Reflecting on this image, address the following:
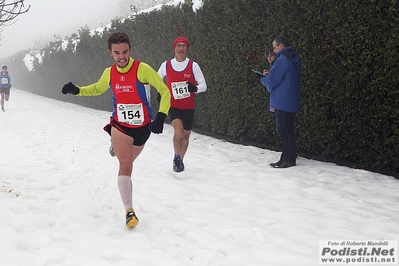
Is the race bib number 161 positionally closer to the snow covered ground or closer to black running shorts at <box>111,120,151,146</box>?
the snow covered ground

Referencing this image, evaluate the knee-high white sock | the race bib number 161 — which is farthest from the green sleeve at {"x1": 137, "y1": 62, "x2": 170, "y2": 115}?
the race bib number 161

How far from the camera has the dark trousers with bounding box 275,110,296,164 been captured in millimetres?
6157

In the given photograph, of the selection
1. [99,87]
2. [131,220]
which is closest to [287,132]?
[99,87]

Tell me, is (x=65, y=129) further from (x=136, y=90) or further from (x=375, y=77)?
(x=375, y=77)

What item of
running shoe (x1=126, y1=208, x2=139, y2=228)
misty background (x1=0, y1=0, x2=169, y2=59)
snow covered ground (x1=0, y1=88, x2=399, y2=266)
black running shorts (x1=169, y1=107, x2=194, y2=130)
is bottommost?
snow covered ground (x1=0, y1=88, x2=399, y2=266)

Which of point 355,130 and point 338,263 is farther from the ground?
point 355,130

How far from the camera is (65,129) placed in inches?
425

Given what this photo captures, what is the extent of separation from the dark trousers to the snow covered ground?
0.74 ft

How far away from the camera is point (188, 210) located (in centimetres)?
441

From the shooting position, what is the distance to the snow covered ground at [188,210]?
3.26m

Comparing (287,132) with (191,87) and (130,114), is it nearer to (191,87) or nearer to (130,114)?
(191,87)

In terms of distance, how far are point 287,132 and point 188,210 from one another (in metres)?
2.52

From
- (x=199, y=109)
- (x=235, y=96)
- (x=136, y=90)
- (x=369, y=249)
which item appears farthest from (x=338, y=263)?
(x=199, y=109)

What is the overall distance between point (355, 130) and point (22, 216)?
4.70 metres
